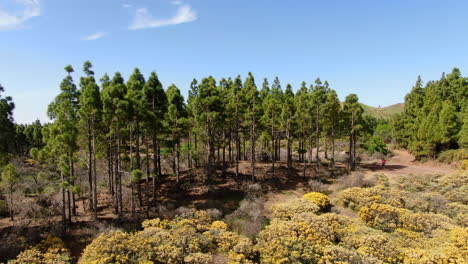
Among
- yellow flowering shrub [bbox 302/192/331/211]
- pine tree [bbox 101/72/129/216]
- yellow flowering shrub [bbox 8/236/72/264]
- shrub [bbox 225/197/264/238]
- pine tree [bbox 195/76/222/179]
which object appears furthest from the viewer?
pine tree [bbox 195/76/222/179]

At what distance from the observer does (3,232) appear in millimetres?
17125

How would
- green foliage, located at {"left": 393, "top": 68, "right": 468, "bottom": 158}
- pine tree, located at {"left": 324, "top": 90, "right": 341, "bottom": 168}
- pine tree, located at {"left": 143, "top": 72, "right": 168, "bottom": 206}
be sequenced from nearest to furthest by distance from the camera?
pine tree, located at {"left": 143, "top": 72, "right": 168, "bottom": 206}, pine tree, located at {"left": 324, "top": 90, "right": 341, "bottom": 168}, green foliage, located at {"left": 393, "top": 68, "right": 468, "bottom": 158}

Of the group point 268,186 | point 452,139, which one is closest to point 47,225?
point 268,186

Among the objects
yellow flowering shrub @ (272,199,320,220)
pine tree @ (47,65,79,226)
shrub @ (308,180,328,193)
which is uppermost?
pine tree @ (47,65,79,226)

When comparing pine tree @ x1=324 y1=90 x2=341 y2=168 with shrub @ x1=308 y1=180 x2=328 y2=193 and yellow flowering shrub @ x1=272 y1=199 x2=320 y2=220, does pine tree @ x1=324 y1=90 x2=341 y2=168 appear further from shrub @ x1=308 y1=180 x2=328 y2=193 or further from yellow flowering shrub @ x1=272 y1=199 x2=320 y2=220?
yellow flowering shrub @ x1=272 y1=199 x2=320 y2=220

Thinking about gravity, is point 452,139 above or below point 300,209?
above

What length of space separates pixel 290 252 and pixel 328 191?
15.7m

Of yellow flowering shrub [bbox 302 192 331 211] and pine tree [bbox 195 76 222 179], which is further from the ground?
pine tree [bbox 195 76 222 179]

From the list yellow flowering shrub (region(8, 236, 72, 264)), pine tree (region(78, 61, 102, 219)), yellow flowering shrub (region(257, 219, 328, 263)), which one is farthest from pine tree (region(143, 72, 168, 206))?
yellow flowering shrub (region(257, 219, 328, 263))

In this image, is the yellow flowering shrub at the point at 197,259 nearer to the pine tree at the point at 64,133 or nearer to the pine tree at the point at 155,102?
the pine tree at the point at 64,133

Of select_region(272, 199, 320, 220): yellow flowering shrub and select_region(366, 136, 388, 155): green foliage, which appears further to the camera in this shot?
select_region(366, 136, 388, 155): green foliage

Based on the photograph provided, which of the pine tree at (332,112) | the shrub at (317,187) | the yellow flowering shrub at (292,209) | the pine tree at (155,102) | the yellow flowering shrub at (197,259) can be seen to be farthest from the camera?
the pine tree at (332,112)

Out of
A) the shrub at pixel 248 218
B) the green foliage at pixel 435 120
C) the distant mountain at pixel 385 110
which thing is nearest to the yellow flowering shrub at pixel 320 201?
the shrub at pixel 248 218

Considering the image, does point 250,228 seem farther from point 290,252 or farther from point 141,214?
point 141,214
